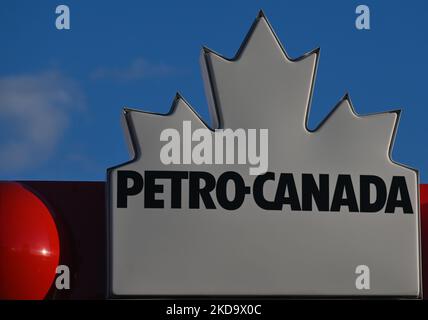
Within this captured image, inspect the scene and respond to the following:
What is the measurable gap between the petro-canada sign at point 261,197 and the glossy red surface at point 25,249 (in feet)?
2.63

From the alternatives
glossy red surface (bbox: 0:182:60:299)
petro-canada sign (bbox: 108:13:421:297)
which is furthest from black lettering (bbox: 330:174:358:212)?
glossy red surface (bbox: 0:182:60:299)

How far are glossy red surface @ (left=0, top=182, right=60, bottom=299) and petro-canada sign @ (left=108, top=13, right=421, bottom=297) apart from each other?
80 cm

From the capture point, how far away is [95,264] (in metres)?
10.5

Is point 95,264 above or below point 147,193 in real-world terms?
below

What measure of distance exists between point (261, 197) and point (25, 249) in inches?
108

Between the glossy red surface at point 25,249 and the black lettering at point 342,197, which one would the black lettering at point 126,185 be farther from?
the black lettering at point 342,197

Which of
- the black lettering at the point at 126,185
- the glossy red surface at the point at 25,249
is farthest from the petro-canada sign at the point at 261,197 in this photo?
the glossy red surface at the point at 25,249

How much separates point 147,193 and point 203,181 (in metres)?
0.66

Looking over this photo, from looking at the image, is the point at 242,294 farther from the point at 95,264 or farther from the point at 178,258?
the point at 95,264

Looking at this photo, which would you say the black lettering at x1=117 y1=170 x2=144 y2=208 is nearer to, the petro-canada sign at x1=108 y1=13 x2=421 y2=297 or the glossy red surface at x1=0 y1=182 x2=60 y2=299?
the petro-canada sign at x1=108 y1=13 x2=421 y2=297

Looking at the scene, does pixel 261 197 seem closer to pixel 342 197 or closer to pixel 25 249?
pixel 342 197

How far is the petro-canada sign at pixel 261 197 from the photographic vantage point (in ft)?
32.6

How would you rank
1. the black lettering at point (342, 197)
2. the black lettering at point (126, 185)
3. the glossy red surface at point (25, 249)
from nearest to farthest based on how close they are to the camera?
the glossy red surface at point (25, 249) < the black lettering at point (126, 185) < the black lettering at point (342, 197)
